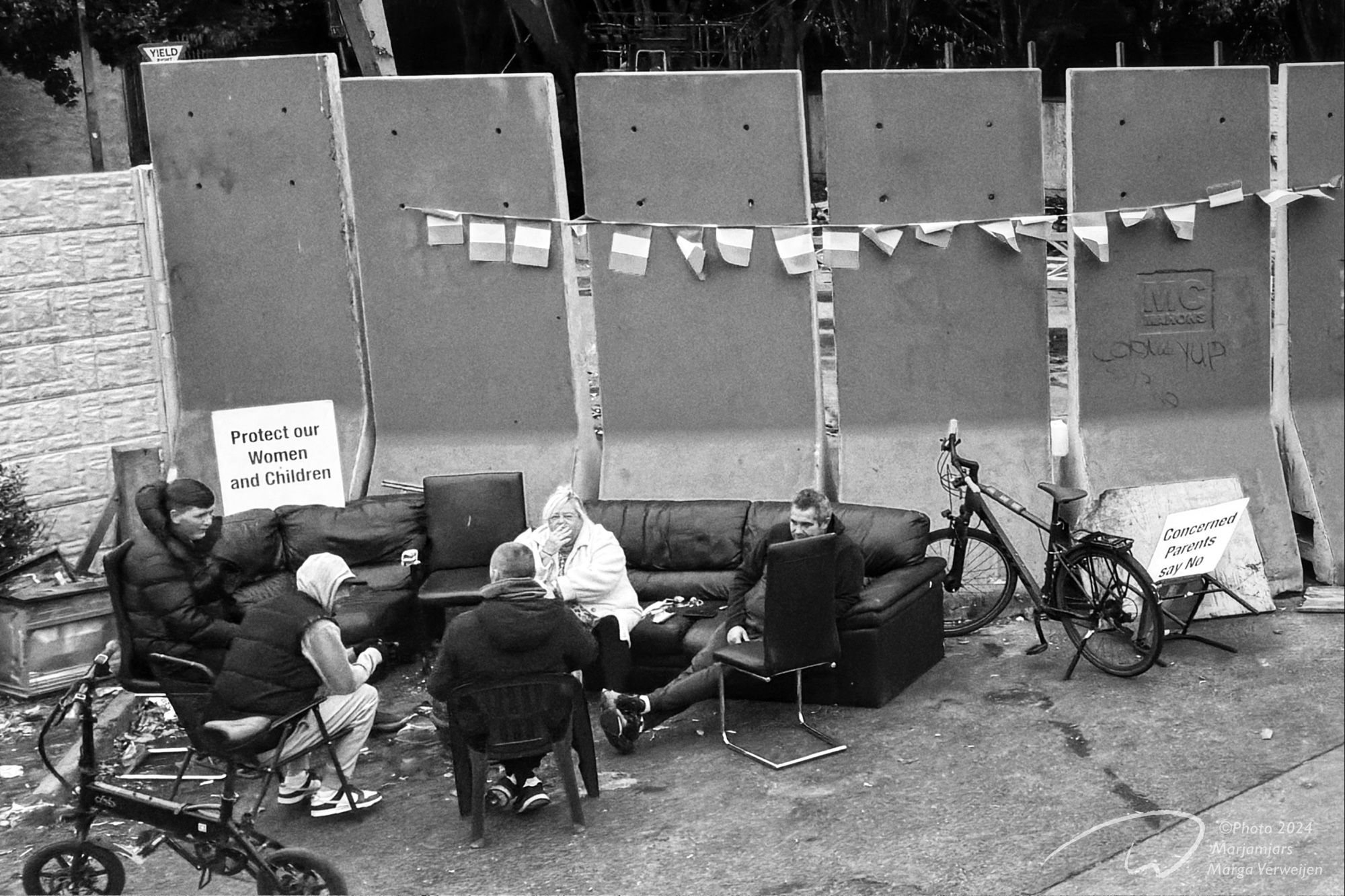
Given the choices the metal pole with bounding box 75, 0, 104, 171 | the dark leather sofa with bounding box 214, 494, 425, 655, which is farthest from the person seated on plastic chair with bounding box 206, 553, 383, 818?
the metal pole with bounding box 75, 0, 104, 171

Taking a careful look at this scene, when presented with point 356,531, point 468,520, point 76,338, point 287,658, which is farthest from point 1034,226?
point 76,338

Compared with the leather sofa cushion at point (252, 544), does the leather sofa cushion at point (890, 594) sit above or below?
below

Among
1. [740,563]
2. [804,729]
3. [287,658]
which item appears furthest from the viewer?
[740,563]

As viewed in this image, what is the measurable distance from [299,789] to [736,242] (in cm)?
439

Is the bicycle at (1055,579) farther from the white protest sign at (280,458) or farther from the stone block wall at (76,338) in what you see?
the stone block wall at (76,338)

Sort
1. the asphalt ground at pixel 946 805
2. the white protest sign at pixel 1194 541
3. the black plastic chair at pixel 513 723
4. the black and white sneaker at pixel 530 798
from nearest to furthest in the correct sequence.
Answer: the asphalt ground at pixel 946 805 → the black plastic chair at pixel 513 723 → the black and white sneaker at pixel 530 798 → the white protest sign at pixel 1194 541

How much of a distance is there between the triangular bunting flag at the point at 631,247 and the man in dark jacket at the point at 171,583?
349cm

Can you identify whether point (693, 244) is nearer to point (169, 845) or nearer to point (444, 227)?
point (444, 227)

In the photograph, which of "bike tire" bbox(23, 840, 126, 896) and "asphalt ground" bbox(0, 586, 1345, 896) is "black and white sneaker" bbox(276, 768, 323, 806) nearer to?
"asphalt ground" bbox(0, 586, 1345, 896)

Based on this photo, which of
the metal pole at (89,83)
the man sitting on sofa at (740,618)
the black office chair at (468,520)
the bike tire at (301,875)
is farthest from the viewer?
the metal pole at (89,83)

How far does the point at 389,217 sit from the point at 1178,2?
83.6 ft

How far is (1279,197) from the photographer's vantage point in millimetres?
9477

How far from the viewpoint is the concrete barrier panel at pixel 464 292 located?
32.3 ft

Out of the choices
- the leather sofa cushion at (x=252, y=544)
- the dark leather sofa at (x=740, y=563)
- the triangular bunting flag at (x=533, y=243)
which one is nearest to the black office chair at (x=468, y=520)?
the dark leather sofa at (x=740, y=563)
